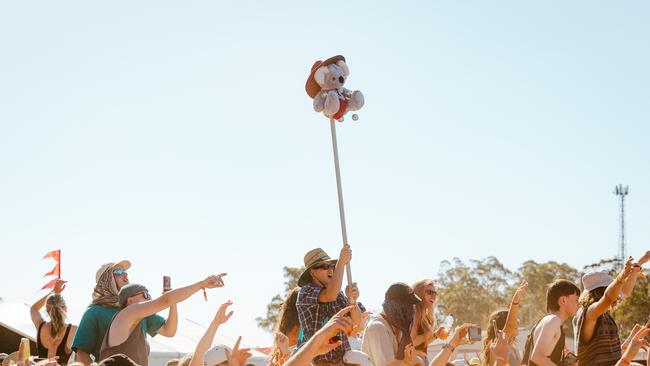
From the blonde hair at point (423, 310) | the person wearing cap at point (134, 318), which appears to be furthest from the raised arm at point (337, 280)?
the person wearing cap at point (134, 318)

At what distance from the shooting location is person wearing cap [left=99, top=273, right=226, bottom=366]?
17.0 ft

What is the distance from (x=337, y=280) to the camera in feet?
18.6

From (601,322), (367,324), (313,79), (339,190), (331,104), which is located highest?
(313,79)

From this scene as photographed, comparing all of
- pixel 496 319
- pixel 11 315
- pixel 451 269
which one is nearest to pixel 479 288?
pixel 451 269

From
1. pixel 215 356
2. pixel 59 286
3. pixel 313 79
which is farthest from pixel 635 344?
pixel 59 286

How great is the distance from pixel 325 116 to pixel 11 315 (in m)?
7.71

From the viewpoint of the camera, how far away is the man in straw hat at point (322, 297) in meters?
5.57

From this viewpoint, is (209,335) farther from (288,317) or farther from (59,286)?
(59,286)

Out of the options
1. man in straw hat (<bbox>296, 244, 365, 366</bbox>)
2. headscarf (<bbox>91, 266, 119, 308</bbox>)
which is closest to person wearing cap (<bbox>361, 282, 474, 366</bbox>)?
man in straw hat (<bbox>296, 244, 365, 366</bbox>)

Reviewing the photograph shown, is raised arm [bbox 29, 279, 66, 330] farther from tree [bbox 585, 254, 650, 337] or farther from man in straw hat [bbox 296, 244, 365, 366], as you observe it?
tree [bbox 585, 254, 650, 337]

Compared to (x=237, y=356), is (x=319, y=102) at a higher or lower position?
higher

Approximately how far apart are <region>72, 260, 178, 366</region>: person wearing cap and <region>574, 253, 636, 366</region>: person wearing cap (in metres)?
2.86

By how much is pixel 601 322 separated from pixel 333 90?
8.74 ft

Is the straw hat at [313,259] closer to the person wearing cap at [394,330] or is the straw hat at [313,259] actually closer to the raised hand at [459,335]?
the person wearing cap at [394,330]
